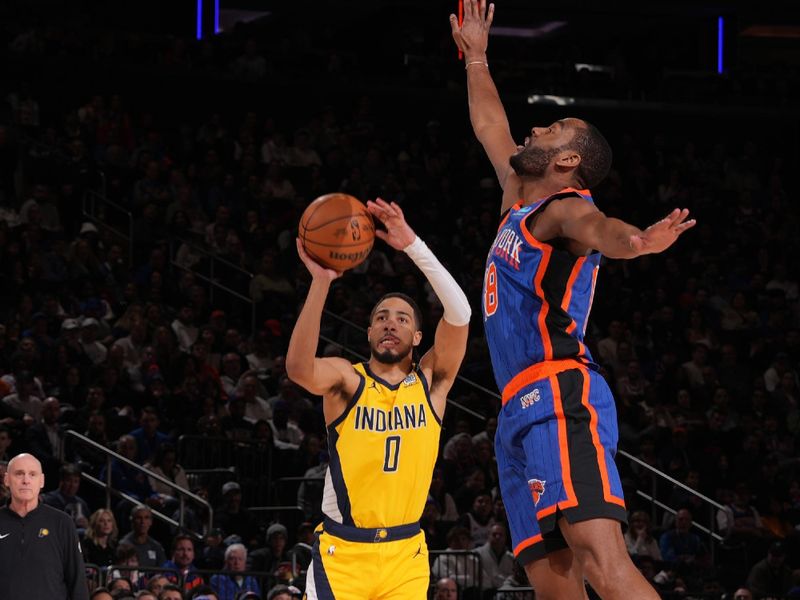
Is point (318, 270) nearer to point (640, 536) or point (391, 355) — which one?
point (391, 355)

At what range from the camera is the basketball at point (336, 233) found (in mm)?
6121

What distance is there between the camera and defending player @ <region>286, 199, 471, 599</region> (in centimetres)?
626

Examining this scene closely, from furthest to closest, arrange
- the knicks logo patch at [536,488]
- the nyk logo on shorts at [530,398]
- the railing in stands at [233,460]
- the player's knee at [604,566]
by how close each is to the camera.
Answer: the railing in stands at [233,460], the nyk logo on shorts at [530,398], the knicks logo patch at [536,488], the player's knee at [604,566]

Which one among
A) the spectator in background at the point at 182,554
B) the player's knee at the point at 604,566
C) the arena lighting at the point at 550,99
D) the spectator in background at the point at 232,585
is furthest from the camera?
the arena lighting at the point at 550,99

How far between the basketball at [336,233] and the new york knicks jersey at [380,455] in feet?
2.63

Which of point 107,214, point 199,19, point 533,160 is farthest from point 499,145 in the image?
point 199,19

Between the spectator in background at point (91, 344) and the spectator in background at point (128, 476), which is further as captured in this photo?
the spectator in background at point (91, 344)

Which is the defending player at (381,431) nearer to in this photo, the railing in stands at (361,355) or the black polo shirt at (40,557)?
the black polo shirt at (40,557)

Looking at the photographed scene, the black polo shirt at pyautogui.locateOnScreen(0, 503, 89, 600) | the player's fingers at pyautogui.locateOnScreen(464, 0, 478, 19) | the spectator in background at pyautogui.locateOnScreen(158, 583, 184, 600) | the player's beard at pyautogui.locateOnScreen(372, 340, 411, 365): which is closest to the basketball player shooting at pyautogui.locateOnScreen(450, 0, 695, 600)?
the player's beard at pyautogui.locateOnScreen(372, 340, 411, 365)

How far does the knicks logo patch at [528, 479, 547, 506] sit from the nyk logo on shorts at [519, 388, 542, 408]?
306mm

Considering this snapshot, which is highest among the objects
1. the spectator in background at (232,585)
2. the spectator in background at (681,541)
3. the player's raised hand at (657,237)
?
the player's raised hand at (657,237)

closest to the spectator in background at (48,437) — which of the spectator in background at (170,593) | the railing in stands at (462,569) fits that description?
the spectator in background at (170,593)

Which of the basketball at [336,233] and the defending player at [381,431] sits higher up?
the basketball at [336,233]

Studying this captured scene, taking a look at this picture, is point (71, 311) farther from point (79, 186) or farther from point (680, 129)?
point (680, 129)
